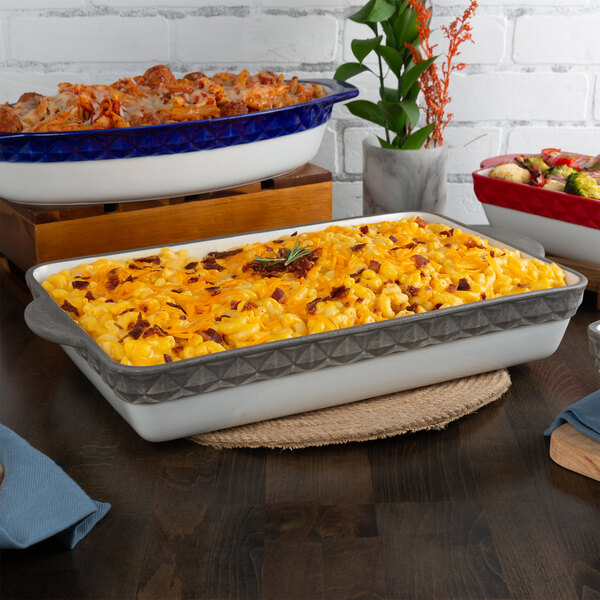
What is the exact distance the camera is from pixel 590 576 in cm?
96

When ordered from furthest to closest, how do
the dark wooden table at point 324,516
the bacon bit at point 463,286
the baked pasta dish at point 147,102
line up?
the baked pasta dish at point 147,102 < the bacon bit at point 463,286 < the dark wooden table at point 324,516

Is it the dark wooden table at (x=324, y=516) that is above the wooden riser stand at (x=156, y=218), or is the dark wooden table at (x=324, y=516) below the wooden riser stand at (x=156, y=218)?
below

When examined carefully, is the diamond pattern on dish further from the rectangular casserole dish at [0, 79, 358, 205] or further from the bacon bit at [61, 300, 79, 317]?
the rectangular casserole dish at [0, 79, 358, 205]

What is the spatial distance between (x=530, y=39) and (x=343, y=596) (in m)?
1.81

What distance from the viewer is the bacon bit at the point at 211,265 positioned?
4.69 ft

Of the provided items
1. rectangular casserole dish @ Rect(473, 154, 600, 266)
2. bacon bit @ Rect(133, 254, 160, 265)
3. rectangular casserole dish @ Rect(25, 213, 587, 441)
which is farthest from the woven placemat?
rectangular casserole dish @ Rect(473, 154, 600, 266)

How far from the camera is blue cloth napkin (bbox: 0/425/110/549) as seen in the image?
98 cm

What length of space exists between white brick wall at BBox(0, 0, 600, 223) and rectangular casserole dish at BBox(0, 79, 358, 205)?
0.59 metres

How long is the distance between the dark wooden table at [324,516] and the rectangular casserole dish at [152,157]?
42 cm

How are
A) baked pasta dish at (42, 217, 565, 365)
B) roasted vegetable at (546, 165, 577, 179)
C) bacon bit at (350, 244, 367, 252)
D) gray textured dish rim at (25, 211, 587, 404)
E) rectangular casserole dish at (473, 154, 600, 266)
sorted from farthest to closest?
roasted vegetable at (546, 165, 577, 179) < rectangular casserole dish at (473, 154, 600, 266) < bacon bit at (350, 244, 367, 252) < baked pasta dish at (42, 217, 565, 365) < gray textured dish rim at (25, 211, 587, 404)

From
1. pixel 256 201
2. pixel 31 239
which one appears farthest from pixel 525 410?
pixel 31 239

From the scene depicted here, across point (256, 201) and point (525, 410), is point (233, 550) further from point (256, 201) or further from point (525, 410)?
point (256, 201)

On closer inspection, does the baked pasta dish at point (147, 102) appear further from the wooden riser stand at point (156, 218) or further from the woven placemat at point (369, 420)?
the woven placemat at point (369, 420)

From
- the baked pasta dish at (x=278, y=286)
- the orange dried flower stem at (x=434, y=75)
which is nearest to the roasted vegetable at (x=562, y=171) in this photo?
the orange dried flower stem at (x=434, y=75)
